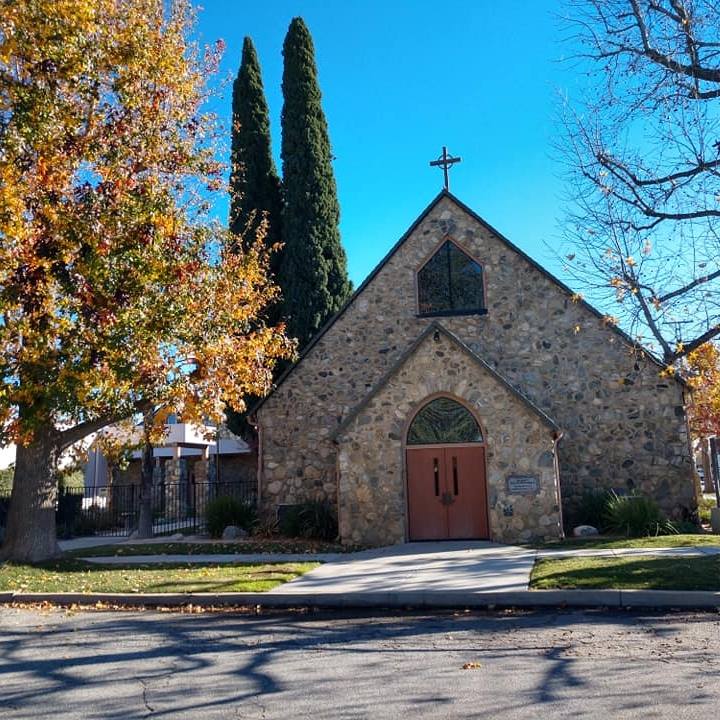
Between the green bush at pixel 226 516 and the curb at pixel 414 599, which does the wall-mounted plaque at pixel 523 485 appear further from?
the green bush at pixel 226 516

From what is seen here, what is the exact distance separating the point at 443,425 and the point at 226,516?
6454 millimetres

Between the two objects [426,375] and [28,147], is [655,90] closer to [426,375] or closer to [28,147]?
[426,375]

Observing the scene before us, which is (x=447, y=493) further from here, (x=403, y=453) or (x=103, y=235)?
(x=103, y=235)

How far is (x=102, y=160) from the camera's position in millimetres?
13586

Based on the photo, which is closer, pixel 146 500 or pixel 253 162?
pixel 146 500

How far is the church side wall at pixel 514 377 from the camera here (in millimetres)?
17484

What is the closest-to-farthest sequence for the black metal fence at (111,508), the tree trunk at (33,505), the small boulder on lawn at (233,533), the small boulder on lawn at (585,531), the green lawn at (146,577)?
Result: the green lawn at (146,577) < the tree trunk at (33,505) < the small boulder on lawn at (585,531) < the small boulder on lawn at (233,533) < the black metal fence at (111,508)

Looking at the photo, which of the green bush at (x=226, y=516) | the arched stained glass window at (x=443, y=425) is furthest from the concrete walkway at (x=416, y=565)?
the green bush at (x=226, y=516)

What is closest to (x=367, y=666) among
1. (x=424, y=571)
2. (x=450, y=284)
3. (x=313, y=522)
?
(x=424, y=571)

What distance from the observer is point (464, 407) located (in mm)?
16359

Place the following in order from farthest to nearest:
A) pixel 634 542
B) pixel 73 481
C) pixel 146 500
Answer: pixel 73 481 < pixel 146 500 < pixel 634 542

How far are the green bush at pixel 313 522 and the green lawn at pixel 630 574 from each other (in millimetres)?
6662

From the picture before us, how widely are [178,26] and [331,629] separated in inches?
500

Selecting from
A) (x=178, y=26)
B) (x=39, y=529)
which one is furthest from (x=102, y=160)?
(x=39, y=529)
